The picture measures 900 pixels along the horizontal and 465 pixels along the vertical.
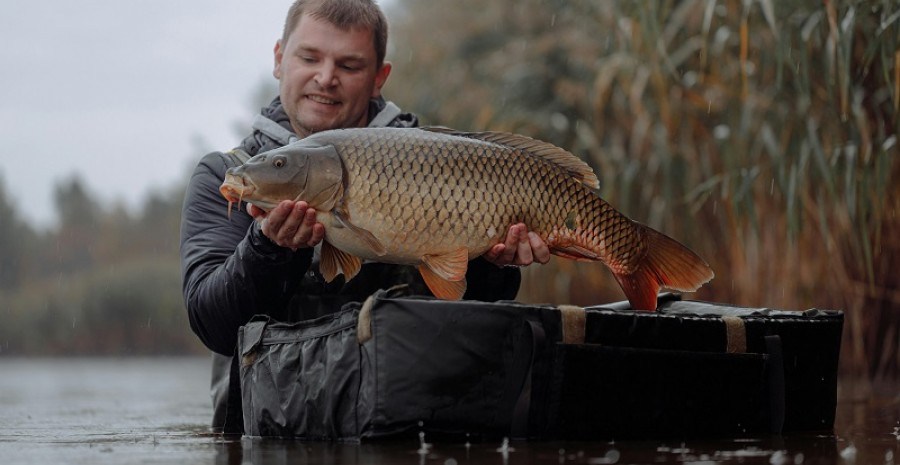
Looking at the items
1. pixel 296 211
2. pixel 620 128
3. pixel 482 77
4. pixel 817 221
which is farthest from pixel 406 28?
pixel 296 211

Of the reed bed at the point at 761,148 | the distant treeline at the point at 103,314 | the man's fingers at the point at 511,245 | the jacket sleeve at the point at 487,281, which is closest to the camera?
the man's fingers at the point at 511,245

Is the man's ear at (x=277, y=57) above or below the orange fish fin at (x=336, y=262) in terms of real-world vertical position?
above

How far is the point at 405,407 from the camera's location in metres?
2.35

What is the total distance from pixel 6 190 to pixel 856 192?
56.7 ft

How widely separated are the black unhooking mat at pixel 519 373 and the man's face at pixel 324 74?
0.72 meters

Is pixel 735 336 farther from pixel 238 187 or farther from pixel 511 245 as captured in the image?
pixel 238 187

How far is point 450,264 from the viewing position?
2.63m

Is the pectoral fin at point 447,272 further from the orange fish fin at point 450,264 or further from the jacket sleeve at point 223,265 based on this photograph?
the jacket sleeve at point 223,265

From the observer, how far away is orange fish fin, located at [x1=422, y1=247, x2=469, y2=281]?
8.59 ft

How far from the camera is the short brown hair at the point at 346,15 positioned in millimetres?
3273

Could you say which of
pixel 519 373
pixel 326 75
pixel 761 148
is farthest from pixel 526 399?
pixel 761 148

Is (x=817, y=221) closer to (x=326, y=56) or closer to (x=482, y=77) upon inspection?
(x=326, y=56)

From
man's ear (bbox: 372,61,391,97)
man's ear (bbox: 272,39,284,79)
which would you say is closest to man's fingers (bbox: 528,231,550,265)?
man's ear (bbox: 372,61,391,97)

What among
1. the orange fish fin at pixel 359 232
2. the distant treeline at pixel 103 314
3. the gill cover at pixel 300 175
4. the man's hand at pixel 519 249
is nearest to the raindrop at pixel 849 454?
the man's hand at pixel 519 249
